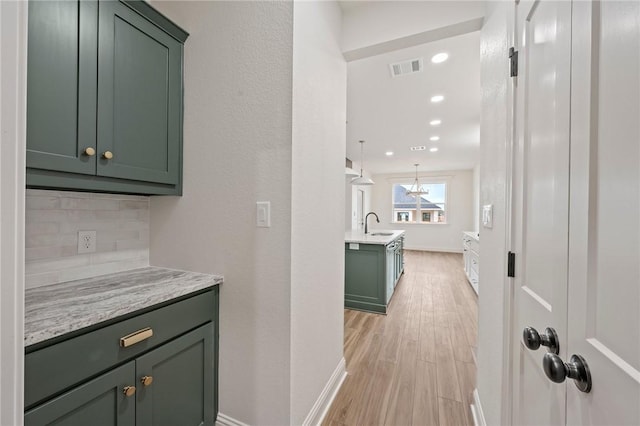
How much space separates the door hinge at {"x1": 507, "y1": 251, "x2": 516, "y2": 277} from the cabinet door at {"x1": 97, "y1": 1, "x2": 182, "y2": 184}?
5.71ft

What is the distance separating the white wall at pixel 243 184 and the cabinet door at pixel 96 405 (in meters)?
0.47

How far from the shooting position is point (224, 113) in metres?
1.43

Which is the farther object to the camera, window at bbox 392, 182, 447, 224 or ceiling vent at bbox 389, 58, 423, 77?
window at bbox 392, 182, 447, 224

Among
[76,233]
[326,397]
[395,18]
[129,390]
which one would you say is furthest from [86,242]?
[395,18]

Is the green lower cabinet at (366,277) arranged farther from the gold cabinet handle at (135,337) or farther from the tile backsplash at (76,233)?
the gold cabinet handle at (135,337)

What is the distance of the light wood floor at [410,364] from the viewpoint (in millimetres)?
1654

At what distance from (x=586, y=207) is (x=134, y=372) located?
156 centimetres

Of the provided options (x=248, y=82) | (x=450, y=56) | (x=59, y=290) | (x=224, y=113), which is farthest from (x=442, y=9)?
(x=59, y=290)

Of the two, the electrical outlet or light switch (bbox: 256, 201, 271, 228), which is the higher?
light switch (bbox: 256, 201, 271, 228)

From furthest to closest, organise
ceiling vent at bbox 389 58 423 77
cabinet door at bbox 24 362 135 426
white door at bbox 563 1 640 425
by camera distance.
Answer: ceiling vent at bbox 389 58 423 77 < cabinet door at bbox 24 362 135 426 < white door at bbox 563 1 640 425

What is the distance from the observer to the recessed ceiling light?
8.15 feet

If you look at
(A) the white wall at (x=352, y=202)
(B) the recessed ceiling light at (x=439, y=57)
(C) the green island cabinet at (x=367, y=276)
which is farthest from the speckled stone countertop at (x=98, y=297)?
(A) the white wall at (x=352, y=202)

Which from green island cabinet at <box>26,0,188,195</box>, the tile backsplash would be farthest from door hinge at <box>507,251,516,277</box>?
the tile backsplash

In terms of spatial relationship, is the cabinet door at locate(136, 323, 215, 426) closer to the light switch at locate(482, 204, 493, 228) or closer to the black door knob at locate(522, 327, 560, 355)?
the black door knob at locate(522, 327, 560, 355)
